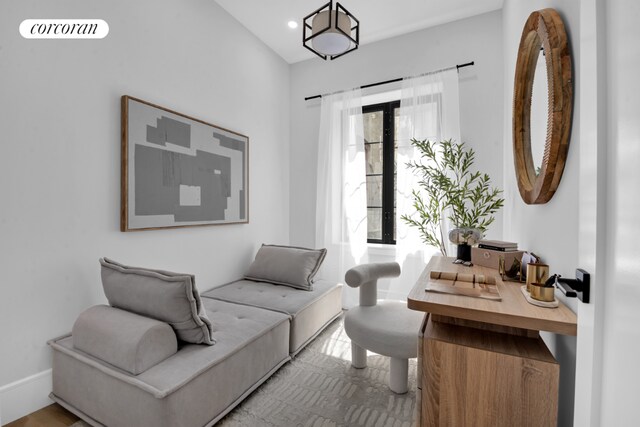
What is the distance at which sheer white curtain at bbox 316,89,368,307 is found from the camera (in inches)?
125

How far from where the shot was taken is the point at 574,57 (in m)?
1.01

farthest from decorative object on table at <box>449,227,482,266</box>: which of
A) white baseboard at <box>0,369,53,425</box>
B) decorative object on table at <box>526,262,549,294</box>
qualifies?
white baseboard at <box>0,369,53,425</box>

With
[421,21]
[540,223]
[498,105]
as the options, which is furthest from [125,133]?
[498,105]

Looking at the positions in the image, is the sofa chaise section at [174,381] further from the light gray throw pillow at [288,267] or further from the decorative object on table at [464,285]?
the decorative object on table at [464,285]

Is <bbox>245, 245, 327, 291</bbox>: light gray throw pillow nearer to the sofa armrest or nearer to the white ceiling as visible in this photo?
the sofa armrest

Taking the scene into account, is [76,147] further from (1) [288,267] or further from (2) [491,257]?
(2) [491,257]

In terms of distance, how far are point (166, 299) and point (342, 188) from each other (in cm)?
219

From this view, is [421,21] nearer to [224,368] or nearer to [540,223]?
[540,223]

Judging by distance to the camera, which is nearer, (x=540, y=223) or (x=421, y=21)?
(x=540, y=223)

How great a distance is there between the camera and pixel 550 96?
1.11 meters

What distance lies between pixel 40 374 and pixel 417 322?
2111 millimetres

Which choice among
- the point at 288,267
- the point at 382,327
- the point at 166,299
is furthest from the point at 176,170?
the point at 382,327

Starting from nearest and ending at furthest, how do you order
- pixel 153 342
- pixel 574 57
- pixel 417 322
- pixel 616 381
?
pixel 616 381 < pixel 574 57 < pixel 153 342 < pixel 417 322

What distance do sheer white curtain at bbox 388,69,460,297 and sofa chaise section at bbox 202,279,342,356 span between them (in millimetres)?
746
